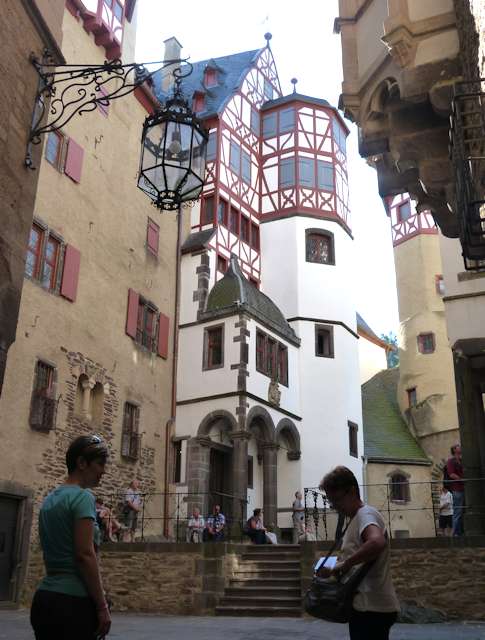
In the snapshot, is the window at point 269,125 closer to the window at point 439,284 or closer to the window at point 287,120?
the window at point 287,120

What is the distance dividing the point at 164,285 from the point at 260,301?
3.17 m

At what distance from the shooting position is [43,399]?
15047 mm

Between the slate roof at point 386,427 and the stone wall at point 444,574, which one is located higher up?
the slate roof at point 386,427

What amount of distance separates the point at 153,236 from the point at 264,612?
11.8m

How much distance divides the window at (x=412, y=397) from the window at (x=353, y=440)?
4.25 meters

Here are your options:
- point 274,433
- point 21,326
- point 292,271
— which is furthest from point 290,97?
point 21,326

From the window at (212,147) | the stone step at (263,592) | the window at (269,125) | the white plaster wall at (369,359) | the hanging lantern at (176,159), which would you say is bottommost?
the stone step at (263,592)

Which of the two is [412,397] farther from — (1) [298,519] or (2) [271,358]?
(1) [298,519]

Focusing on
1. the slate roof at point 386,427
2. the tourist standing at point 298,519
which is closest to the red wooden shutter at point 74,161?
the tourist standing at point 298,519

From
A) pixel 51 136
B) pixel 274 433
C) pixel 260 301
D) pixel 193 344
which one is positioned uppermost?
pixel 51 136

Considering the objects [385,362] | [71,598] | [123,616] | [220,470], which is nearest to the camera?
[71,598]

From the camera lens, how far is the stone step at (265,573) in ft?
45.8

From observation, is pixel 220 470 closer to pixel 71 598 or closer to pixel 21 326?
pixel 21 326

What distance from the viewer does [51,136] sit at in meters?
17.0
